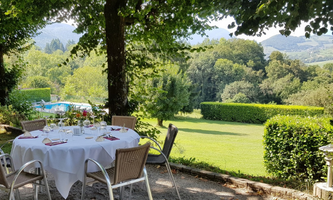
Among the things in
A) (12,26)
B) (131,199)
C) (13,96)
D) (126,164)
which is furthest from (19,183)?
(13,96)

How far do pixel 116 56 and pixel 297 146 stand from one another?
372 cm

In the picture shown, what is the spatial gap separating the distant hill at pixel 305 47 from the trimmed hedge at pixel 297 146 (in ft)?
187

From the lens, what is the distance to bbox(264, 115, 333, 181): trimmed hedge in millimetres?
4250

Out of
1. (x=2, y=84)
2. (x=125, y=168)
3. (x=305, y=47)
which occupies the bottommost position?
(x=125, y=168)

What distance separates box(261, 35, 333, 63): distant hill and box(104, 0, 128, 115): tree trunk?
57.2 metres

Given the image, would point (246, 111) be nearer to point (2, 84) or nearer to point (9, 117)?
point (2, 84)

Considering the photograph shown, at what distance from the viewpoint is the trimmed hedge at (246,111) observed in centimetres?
2258

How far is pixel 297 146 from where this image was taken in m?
4.50

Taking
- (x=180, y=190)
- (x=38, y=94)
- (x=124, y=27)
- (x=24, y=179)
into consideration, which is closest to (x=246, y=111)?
(x=124, y=27)

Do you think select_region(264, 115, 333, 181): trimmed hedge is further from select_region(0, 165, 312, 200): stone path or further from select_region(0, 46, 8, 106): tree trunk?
select_region(0, 46, 8, 106): tree trunk

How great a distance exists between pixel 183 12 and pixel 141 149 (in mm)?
3597

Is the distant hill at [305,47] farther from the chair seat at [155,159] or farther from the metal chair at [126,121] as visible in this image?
the chair seat at [155,159]

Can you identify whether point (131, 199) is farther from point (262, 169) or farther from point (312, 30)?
point (262, 169)

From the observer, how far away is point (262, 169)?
7754 mm
